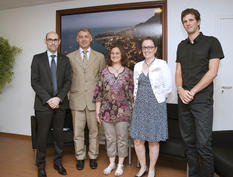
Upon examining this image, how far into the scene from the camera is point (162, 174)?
252 cm

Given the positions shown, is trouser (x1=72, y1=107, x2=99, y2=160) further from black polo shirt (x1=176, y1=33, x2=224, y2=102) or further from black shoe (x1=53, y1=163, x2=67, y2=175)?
black polo shirt (x1=176, y1=33, x2=224, y2=102)

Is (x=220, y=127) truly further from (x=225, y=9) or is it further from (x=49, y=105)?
(x=49, y=105)

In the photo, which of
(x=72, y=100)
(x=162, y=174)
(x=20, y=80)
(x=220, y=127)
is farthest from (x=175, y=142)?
(x=20, y=80)

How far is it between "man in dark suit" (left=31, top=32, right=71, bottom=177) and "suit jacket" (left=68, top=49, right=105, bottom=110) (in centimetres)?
11

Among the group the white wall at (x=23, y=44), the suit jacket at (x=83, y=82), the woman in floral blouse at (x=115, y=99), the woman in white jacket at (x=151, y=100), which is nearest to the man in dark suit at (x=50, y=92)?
the suit jacket at (x=83, y=82)

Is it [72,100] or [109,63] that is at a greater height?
[109,63]

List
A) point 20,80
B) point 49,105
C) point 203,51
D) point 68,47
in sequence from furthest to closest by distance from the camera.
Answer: point 20,80, point 68,47, point 49,105, point 203,51

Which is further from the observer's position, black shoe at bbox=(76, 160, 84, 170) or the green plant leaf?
the green plant leaf

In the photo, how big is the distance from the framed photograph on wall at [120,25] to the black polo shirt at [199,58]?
4.16ft

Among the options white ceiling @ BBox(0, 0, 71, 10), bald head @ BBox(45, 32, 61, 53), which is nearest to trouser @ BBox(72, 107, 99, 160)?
bald head @ BBox(45, 32, 61, 53)

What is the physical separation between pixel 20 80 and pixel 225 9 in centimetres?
419

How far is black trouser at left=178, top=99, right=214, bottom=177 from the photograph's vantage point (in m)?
Answer: 1.86

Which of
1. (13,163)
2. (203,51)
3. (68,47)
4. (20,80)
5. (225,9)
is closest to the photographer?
(203,51)

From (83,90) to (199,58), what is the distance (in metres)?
1.47
